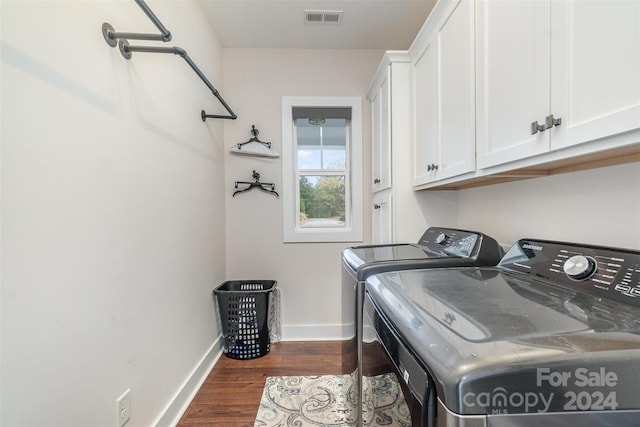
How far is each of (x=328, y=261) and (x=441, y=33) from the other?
1834 millimetres

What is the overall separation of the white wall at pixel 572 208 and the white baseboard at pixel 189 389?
1912 millimetres

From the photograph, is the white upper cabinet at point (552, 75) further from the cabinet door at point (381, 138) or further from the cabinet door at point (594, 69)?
the cabinet door at point (381, 138)

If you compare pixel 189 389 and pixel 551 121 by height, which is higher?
pixel 551 121

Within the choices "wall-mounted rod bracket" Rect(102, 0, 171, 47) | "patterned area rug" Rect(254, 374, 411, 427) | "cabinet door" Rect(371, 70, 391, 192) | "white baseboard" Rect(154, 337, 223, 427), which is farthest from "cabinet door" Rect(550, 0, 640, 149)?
"white baseboard" Rect(154, 337, 223, 427)

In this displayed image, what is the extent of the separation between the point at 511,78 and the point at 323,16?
64.0 inches

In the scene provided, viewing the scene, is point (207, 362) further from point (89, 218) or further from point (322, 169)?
point (322, 169)

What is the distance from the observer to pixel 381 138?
7.01ft

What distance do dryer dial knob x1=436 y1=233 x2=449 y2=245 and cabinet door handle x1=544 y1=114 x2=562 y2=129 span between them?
2.48 feet

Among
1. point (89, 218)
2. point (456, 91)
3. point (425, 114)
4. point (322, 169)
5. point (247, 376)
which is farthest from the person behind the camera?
A: point (322, 169)

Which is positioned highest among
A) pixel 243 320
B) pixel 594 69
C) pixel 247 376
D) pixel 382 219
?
pixel 594 69

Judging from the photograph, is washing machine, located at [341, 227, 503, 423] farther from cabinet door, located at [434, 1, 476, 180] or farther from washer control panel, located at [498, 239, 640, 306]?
cabinet door, located at [434, 1, 476, 180]

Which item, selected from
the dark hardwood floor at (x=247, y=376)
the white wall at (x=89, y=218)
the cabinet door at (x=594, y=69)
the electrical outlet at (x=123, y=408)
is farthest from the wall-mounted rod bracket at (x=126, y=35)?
the dark hardwood floor at (x=247, y=376)

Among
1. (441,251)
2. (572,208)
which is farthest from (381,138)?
(572,208)

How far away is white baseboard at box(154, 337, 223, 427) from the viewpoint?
1451 mm
